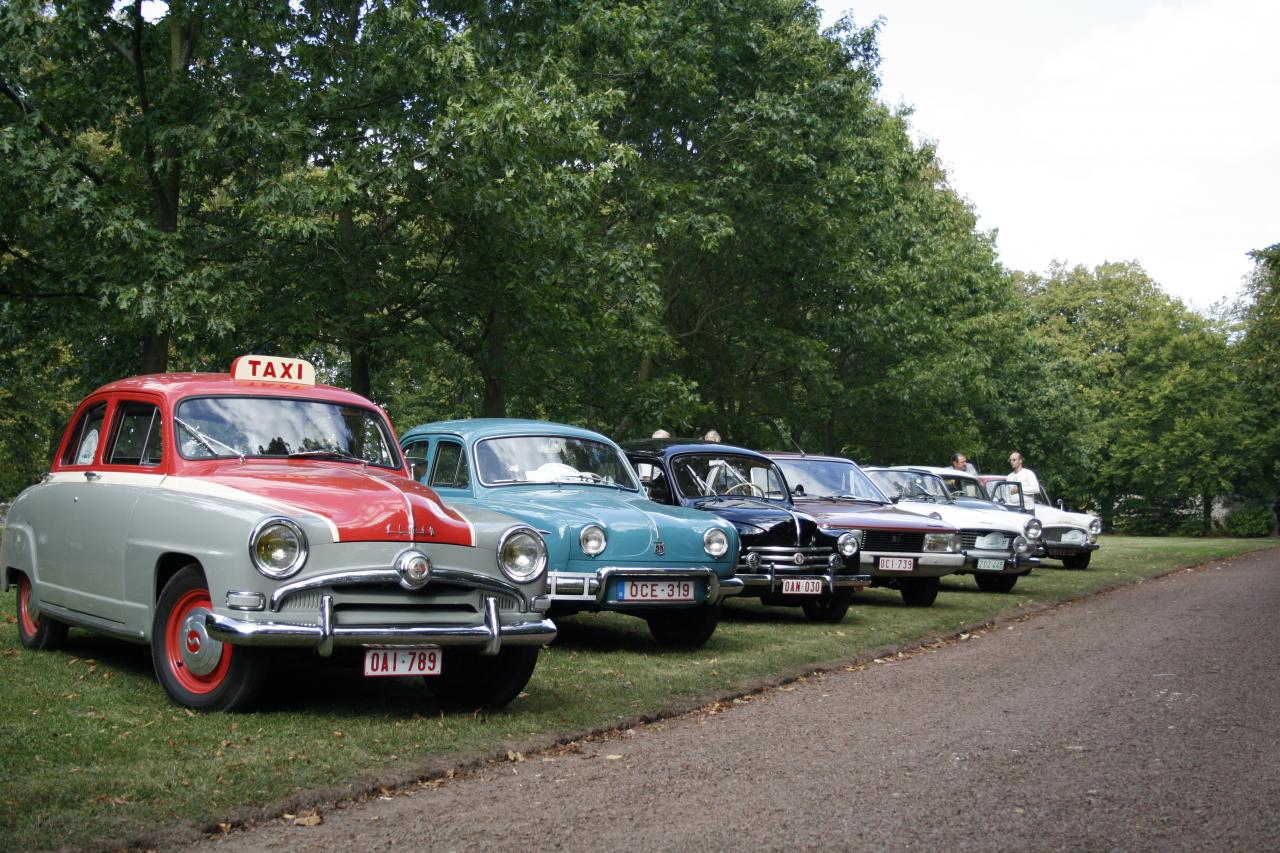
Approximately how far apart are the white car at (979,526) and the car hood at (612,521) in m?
7.37

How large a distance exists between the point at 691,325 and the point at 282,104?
15.3m

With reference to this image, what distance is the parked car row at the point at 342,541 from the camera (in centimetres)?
677

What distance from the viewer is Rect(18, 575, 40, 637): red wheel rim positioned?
9262 mm

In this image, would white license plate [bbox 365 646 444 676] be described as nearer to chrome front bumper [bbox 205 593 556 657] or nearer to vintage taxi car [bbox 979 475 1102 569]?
chrome front bumper [bbox 205 593 556 657]

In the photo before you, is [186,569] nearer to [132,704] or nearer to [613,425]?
[132,704]

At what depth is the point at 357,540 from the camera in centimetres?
681

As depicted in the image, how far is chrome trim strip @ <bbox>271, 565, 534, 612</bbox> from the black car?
5.05 meters

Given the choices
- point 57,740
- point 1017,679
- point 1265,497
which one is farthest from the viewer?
point 1265,497

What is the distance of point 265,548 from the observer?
21.9ft

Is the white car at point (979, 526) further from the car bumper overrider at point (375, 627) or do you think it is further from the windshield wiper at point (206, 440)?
the windshield wiper at point (206, 440)

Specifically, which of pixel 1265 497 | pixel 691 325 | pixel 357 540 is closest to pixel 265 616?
pixel 357 540

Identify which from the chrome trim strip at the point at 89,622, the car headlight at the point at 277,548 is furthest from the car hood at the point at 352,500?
the chrome trim strip at the point at 89,622

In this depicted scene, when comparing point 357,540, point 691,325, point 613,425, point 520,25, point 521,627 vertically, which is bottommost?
point 521,627

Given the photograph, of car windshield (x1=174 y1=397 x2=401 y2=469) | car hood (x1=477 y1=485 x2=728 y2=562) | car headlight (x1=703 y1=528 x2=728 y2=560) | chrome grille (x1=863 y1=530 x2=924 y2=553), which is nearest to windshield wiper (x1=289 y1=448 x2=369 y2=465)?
car windshield (x1=174 y1=397 x2=401 y2=469)
